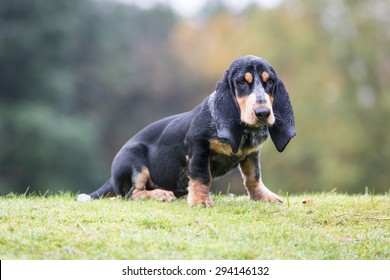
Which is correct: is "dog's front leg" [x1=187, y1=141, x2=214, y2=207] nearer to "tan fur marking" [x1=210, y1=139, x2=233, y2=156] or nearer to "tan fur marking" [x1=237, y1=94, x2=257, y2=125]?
"tan fur marking" [x1=210, y1=139, x2=233, y2=156]

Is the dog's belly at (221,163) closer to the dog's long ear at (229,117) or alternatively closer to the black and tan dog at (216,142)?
the black and tan dog at (216,142)

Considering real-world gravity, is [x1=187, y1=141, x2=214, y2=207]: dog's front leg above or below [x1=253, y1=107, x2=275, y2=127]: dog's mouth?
below

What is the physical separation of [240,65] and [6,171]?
29701mm

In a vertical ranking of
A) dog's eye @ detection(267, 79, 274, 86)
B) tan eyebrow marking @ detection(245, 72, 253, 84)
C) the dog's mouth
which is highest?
tan eyebrow marking @ detection(245, 72, 253, 84)

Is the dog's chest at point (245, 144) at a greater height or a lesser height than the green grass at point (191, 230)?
greater

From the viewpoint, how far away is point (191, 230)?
21.8 ft

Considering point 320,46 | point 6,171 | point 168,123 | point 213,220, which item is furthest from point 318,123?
point 213,220

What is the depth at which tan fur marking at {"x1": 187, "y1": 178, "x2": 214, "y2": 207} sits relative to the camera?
8.01m

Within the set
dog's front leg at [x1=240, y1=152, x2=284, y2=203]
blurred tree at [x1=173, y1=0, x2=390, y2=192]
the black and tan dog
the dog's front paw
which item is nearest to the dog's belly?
the black and tan dog

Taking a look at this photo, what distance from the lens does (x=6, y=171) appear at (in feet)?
117

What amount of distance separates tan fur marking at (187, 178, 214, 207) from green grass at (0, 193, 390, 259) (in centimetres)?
16

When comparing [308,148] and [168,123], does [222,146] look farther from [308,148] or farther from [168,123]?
[308,148]

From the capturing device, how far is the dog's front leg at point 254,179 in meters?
8.68

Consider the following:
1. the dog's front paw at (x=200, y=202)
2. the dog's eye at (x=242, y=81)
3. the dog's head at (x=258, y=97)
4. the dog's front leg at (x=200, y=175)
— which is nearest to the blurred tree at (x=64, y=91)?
the dog's front leg at (x=200, y=175)
